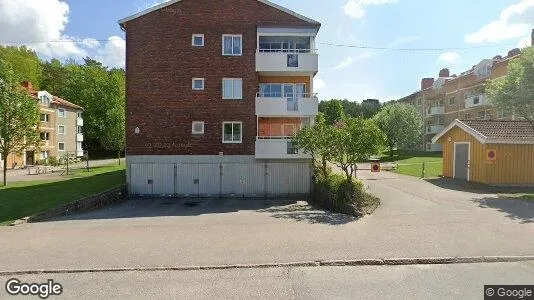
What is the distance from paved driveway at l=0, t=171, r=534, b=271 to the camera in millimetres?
8328

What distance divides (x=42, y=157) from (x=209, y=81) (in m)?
38.7

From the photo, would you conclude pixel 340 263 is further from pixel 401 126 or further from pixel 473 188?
pixel 401 126

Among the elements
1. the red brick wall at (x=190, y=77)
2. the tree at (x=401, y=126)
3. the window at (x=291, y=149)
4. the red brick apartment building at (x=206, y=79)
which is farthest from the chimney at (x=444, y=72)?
the window at (x=291, y=149)

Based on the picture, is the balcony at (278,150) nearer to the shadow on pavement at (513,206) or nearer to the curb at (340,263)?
the shadow on pavement at (513,206)

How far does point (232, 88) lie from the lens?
22.0 meters

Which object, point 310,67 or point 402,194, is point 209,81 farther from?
point 402,194

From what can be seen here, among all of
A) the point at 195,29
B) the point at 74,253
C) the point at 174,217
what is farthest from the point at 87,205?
the point at 195,29

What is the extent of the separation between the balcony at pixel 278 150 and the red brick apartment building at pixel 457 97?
91.3 feet

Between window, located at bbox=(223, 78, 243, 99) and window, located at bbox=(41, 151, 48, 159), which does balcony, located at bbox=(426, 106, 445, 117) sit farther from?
window, located at bbox=(41, 151, 48, 159)

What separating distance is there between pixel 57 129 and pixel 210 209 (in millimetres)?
44937

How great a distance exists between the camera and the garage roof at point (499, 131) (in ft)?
65.9

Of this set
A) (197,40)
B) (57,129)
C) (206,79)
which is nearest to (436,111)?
(206,79)

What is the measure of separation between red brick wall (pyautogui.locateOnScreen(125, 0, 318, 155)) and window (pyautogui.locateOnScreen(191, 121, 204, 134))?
0.25m

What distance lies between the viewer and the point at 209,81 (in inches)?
864
